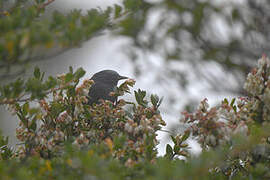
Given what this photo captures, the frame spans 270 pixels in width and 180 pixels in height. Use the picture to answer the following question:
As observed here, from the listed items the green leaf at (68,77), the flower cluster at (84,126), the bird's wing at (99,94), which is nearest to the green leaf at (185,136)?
the flower cluster at (84,126)

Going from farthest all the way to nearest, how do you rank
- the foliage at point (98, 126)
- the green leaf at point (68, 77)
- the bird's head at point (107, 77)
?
the bird's head at point (107, 77), the green leaf at point (68, 77), the foliage at point (98, 126)

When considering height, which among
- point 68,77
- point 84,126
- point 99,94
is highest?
point 99,94

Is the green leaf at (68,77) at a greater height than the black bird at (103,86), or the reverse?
the black bird at (103,86)

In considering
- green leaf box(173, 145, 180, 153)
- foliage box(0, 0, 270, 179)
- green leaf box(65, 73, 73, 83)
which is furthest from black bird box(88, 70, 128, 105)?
green leaf box(65, 73, 73, 83)

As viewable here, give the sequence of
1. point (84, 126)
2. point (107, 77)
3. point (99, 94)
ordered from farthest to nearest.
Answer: point (107, 77), point (99, 94), point (84, 126)

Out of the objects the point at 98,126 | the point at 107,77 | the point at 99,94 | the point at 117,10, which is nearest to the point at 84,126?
the point at 98,126

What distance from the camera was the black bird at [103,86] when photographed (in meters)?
3.61

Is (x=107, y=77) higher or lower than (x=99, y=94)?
higher

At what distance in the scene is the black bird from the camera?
361 centimetres

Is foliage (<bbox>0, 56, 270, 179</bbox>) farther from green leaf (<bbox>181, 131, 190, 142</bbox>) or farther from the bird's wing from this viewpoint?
the bird's wing

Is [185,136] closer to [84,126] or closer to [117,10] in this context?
[84,126]

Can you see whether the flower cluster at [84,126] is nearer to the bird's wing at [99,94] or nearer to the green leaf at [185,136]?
the green leaf at [185,136]

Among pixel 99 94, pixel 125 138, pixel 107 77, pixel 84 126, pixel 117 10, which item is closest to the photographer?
pixel 125 138

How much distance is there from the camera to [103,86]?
12.1ft
